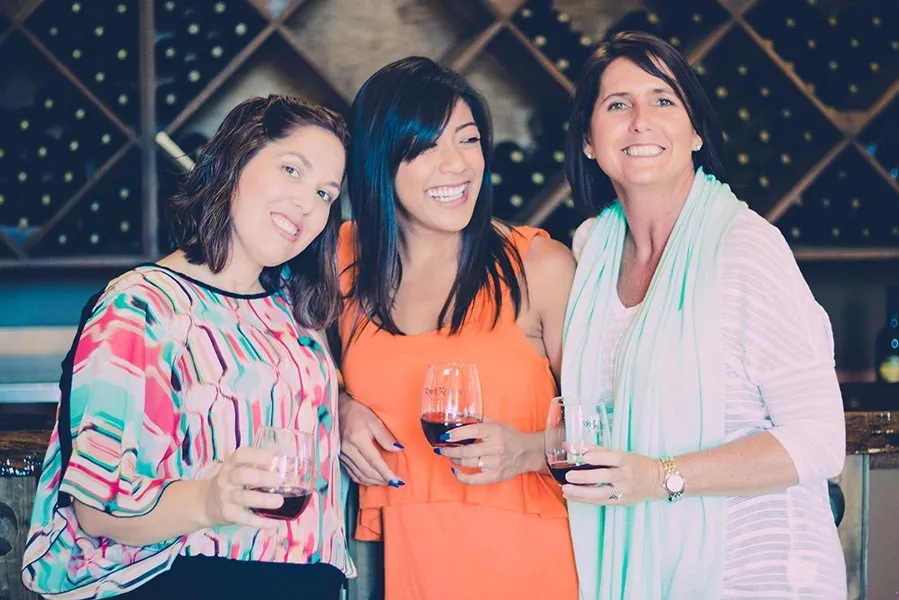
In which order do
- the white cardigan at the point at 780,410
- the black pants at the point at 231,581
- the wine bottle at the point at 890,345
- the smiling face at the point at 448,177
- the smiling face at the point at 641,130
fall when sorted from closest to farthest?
the black pants at the point at 231,581 → the white cardigan at the point at 780,410 → the smiling face at the point at 641,130 → the smiling face at the point at 448,177 → the wine bottle at the point at 890,345

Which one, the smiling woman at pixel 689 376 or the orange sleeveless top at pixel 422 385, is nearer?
the smiling woman at pixel 689 376

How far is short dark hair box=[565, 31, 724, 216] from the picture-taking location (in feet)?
5.59

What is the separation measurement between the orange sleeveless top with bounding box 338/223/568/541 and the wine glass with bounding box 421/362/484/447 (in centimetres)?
20

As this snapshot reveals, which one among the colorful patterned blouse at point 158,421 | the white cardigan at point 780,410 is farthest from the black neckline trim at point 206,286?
the white cardigan at point 780,410

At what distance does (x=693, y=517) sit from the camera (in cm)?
156

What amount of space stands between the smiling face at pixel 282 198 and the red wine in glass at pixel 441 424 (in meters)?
0.39

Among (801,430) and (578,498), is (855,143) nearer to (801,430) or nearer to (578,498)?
(801,430)

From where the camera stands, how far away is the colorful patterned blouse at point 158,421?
1.27m

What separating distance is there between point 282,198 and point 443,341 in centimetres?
43

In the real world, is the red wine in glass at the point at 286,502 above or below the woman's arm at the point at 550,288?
below

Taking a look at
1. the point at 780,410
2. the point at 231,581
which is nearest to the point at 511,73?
the point at 780,410

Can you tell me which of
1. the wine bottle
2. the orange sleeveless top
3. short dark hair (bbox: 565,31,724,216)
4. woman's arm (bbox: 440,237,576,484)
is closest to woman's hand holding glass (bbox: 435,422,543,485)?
woman's arm (bbox: 440,237,576,484)

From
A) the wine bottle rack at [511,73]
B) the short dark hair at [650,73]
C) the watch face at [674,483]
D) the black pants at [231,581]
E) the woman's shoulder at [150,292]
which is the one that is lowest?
the black pants at [231,581]

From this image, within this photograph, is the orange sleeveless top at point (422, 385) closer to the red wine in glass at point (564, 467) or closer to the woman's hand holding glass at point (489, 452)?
the woman's hand holding glass at point (489, 452)
